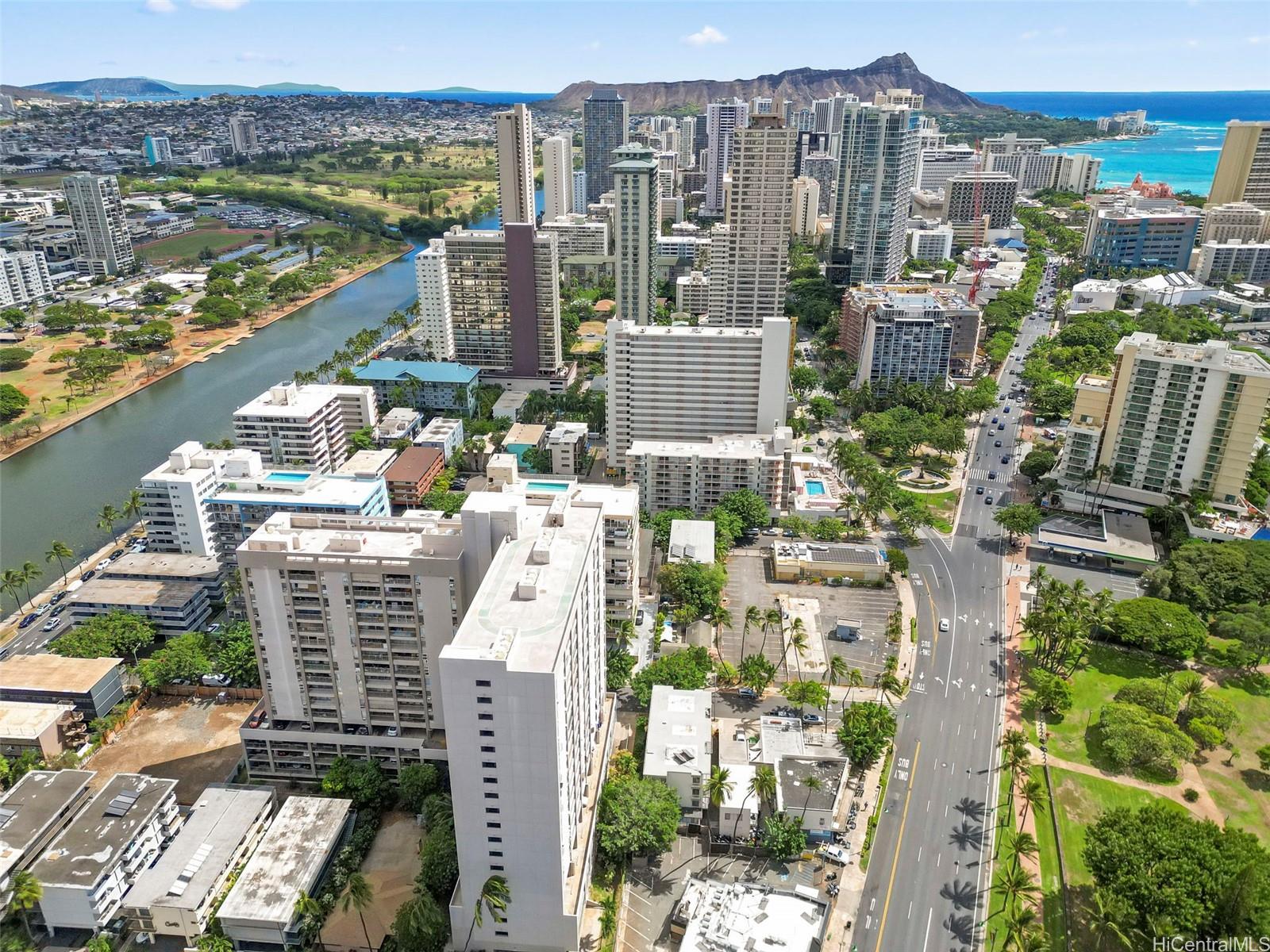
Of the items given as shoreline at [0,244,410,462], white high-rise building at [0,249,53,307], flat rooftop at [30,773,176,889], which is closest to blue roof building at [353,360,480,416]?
shoreline at [0,244,410,462]

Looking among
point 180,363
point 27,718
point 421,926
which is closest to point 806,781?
point 421,926

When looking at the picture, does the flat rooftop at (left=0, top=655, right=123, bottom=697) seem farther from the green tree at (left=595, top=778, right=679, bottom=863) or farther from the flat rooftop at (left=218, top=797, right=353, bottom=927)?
the green tree at (left=595, top=778, right=679, bottom=863)

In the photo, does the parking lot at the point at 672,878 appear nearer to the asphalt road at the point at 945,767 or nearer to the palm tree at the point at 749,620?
the asphalt road at the point at 945,767

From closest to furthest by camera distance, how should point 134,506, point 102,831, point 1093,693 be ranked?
1. point 102,831
2. point 1093,693
3. point 134,506

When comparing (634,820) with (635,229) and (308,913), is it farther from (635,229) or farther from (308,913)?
(635,229)

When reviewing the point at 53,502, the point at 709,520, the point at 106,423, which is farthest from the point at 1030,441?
the point at 106,423

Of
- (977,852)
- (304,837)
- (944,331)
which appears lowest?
(977,852)

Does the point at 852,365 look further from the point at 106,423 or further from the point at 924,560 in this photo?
the point at 106,423
